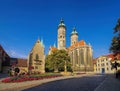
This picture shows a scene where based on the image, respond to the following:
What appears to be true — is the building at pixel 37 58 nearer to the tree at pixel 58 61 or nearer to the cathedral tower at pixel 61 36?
the tree at pixel 58 61

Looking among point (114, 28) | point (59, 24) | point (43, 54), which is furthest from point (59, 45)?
point (114, 28)

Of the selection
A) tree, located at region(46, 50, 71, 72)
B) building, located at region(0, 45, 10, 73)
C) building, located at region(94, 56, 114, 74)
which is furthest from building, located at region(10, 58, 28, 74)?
building, located at region(94, 56, 114, 74)

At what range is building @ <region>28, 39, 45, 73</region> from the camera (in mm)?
70562

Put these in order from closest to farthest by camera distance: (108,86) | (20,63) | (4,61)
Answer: (108,86)
(4,61)
(20,63)

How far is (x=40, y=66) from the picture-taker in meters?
71.9

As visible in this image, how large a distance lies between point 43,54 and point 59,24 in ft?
234

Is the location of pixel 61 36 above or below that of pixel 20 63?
above

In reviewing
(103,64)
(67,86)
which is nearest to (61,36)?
(103,64)

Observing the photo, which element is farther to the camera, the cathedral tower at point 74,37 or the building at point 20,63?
the cathedral tower at point 74,37

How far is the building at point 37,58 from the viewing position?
7056 cm

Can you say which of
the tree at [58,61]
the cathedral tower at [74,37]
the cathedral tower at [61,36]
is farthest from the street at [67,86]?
the cathedral tower at [74,37]

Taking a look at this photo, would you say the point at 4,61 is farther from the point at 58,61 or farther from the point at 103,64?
the point at 103,64

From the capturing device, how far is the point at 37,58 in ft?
237

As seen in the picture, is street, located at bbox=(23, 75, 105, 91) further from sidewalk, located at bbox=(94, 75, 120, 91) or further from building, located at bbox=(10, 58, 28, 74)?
building, located at bbox=(10, 58, 28, 74)
